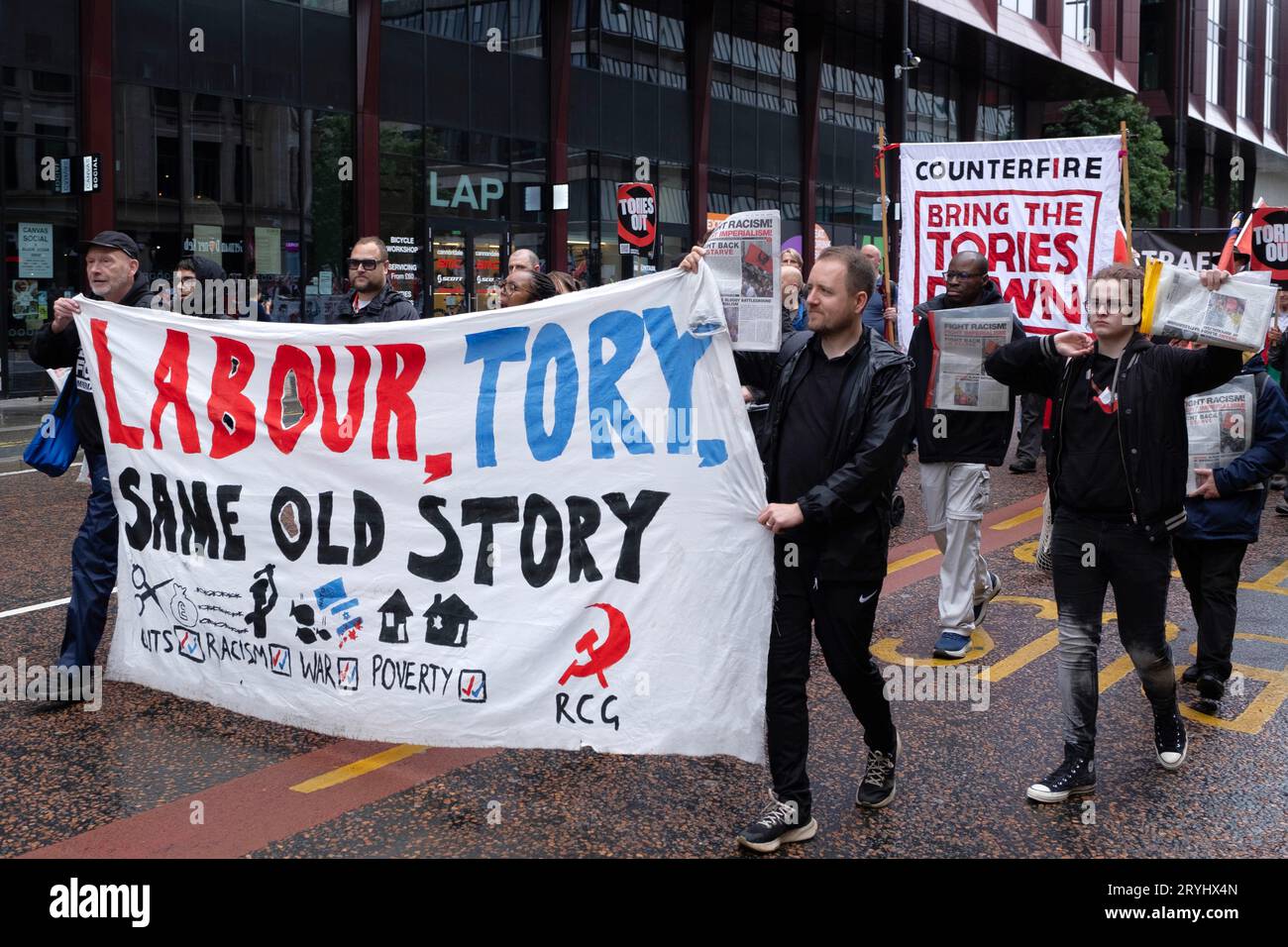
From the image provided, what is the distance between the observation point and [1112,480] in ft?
14.6

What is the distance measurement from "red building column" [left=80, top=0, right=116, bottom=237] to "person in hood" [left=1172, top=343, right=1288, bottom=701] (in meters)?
16.6

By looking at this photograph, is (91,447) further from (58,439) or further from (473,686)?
(473,686)

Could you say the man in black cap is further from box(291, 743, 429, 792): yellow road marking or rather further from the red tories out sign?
the red tories out sign

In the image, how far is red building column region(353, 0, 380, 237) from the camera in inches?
865

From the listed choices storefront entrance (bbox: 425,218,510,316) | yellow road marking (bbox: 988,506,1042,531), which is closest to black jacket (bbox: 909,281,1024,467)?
yellow road marking (bbox: 988,506,1042,531)

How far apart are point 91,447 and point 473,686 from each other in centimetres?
237

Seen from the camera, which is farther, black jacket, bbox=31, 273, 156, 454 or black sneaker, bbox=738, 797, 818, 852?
black jacket, bbox=31, 273, 156, 454

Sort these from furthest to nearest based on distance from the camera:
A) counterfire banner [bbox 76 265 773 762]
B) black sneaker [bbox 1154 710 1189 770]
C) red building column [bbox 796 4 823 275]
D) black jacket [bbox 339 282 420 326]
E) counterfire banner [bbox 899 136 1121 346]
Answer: red building column [bbox 796 4 823 275] < counterfire banner [bbox 899 136 1121 346] < black jacket [bbox 339 282 420 326] < black sneaker [bbox 1154 710 1189 770] < counterfire banner [bbox 76 265 773 762]

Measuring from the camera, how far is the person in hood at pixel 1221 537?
568 centimetres

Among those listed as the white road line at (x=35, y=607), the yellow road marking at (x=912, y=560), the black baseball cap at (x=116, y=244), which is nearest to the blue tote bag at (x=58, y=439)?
the black baseball cap at (x=116, y=244)

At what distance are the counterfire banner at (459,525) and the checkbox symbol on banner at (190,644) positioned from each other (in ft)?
0.04

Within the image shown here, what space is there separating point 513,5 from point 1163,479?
911 inches

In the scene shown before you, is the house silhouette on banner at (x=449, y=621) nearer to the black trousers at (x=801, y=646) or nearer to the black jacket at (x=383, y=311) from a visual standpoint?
the black trousers at (x=801, y=646)
